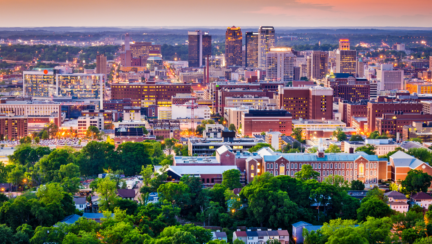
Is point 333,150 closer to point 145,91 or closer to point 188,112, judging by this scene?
point 188,112

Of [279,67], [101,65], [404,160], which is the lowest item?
[404,160]

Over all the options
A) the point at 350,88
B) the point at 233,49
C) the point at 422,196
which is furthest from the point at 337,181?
the point at 233,49

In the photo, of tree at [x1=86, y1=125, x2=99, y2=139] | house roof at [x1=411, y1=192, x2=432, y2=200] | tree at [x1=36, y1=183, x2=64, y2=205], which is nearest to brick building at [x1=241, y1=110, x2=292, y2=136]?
tree at [x1=86, y1=125, x2=99, y2=139]

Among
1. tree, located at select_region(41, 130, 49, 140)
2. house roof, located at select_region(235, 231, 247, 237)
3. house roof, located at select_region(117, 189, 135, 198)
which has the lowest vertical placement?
house roof, located at select_region(235, 231, 247, 237)

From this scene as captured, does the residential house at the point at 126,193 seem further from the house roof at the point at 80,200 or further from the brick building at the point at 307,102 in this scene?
the brick building at the point at 307,102

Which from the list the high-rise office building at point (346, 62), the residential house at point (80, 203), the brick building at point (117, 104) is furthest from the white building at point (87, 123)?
the high-rise office building at point (346, 62)

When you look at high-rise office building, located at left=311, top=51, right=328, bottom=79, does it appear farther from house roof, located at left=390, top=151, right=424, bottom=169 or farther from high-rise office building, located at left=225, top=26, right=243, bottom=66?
house roof, located at left=390, top=151, right=424, bottom=169

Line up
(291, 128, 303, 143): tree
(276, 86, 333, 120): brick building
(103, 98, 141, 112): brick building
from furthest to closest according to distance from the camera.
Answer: (103, 98, 141, 112): brick building
(276, 86, 333, 120): brick building
(291, 128, 303, 143): tree
